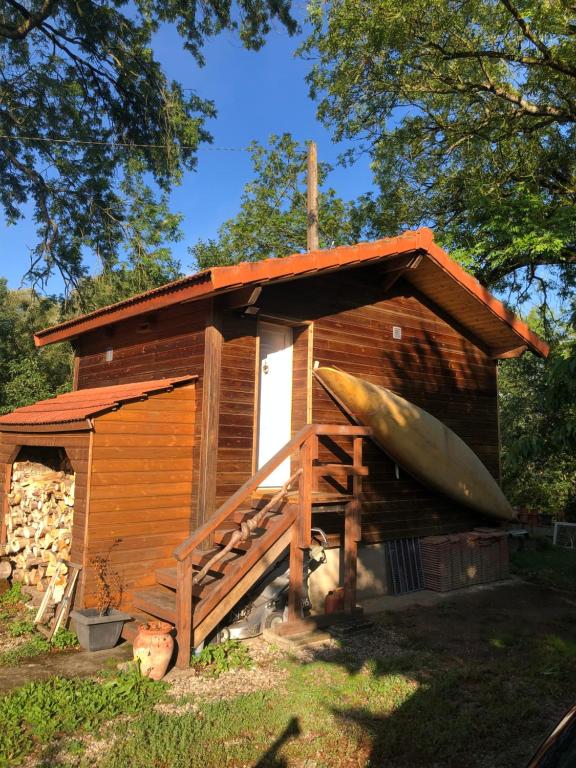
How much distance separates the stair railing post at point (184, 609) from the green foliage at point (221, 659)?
5.3 inches

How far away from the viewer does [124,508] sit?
6.41 m

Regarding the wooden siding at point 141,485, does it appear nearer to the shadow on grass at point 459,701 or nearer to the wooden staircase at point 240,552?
the wooden staircase at point 240,552

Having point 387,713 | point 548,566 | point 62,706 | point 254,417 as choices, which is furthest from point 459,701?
point 548,566

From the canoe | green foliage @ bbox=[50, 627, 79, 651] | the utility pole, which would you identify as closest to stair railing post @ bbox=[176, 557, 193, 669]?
green foliage @ bbox=[50, 627, 79, 651]

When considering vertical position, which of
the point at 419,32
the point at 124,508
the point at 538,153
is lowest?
the point at 124,508

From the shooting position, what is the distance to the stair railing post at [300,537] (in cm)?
642

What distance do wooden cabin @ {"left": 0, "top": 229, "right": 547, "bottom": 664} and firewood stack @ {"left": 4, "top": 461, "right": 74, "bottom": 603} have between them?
0.38 meters

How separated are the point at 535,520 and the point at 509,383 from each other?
807cm

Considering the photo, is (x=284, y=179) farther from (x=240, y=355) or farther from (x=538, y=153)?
(x=240, y=355)

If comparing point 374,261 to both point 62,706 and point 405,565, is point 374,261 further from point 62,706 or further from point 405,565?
point 62,706

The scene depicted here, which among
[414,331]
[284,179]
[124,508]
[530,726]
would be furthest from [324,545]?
[284,179]

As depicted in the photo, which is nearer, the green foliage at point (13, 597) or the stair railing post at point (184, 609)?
the stair railing post at point (184, 609)

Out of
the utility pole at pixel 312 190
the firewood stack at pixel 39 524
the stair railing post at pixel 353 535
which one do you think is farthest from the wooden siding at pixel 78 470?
the utility pole at pixel 312 190

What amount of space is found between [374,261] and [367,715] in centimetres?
549
